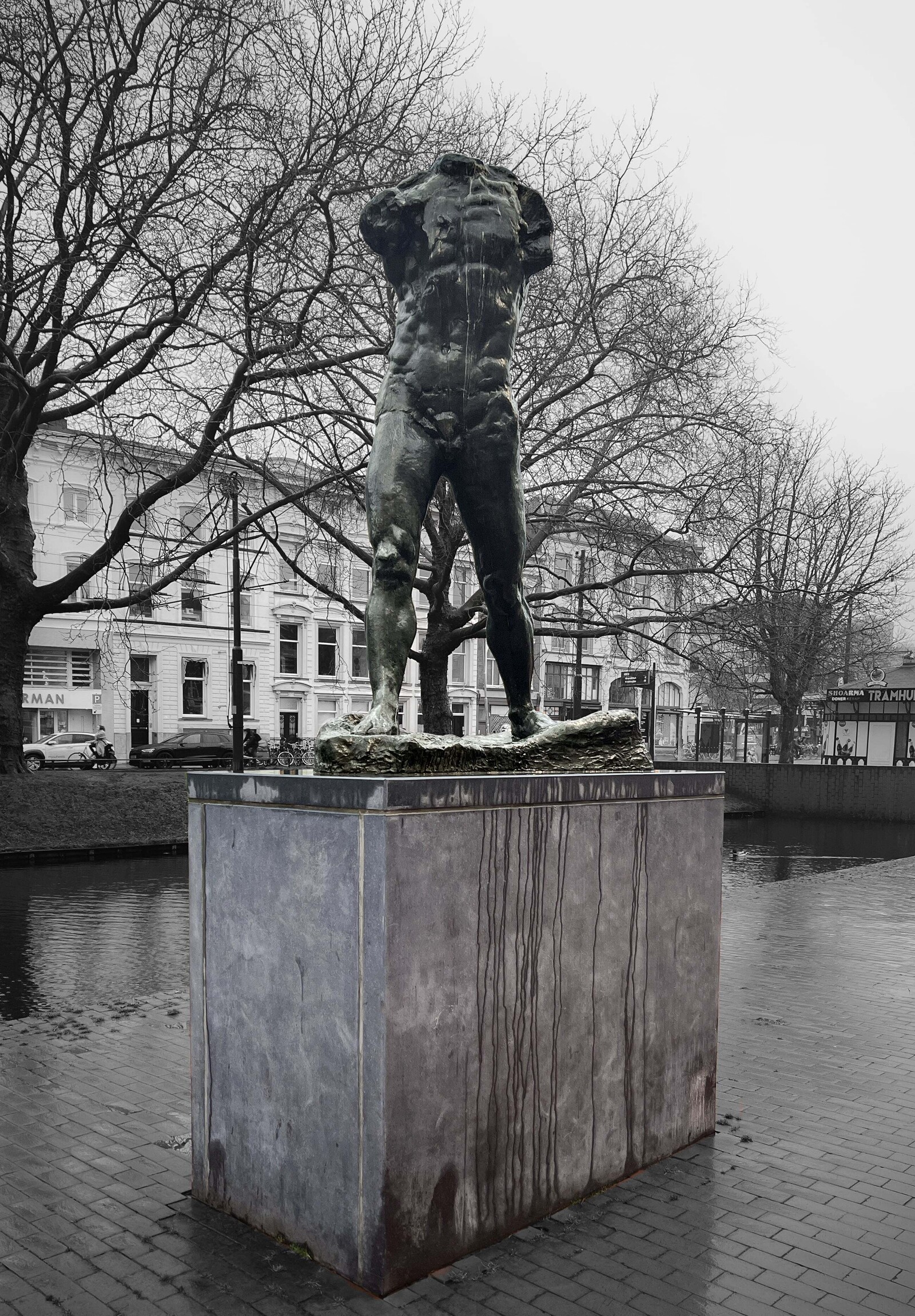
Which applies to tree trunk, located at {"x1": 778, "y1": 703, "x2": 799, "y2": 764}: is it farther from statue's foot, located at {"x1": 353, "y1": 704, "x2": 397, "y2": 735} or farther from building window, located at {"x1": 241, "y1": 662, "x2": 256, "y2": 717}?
statue's foot, located at {"x1": 353, "y1": 704, "x2": 397, "y2": 735}

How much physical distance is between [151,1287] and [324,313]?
1513cm

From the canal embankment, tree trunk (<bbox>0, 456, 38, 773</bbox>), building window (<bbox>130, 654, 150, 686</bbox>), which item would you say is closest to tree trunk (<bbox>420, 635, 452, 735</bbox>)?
the canal embankment

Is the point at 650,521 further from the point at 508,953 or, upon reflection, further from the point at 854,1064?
the point at 508,953

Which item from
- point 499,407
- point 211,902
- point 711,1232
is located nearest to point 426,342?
point 499,407

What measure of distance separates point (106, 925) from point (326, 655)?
1648 inches

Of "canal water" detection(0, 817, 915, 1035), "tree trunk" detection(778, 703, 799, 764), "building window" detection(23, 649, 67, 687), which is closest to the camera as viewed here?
"canal water" detection(0, 817, 915, 1035)

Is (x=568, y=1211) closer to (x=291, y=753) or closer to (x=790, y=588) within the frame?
(x=790, y=588)

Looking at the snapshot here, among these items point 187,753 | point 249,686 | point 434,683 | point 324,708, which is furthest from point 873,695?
point 249,686

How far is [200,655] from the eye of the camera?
46906 mm

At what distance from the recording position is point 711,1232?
12.3ft

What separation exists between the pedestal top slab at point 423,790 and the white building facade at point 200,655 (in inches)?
1131

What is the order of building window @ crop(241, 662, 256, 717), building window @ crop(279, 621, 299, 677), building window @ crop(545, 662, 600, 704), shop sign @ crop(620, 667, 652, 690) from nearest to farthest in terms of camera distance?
1. shop sign @ crop(620, 667, 652, 690)
2. building window @ crop(241, 662, 256, 717)
3. building window @ crop(279, 621, 299, 677)
4. building window @ crop(545, 662, 600, 704)

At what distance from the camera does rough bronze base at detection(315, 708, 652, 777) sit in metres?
3.75

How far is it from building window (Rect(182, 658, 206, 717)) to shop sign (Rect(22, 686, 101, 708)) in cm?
443
